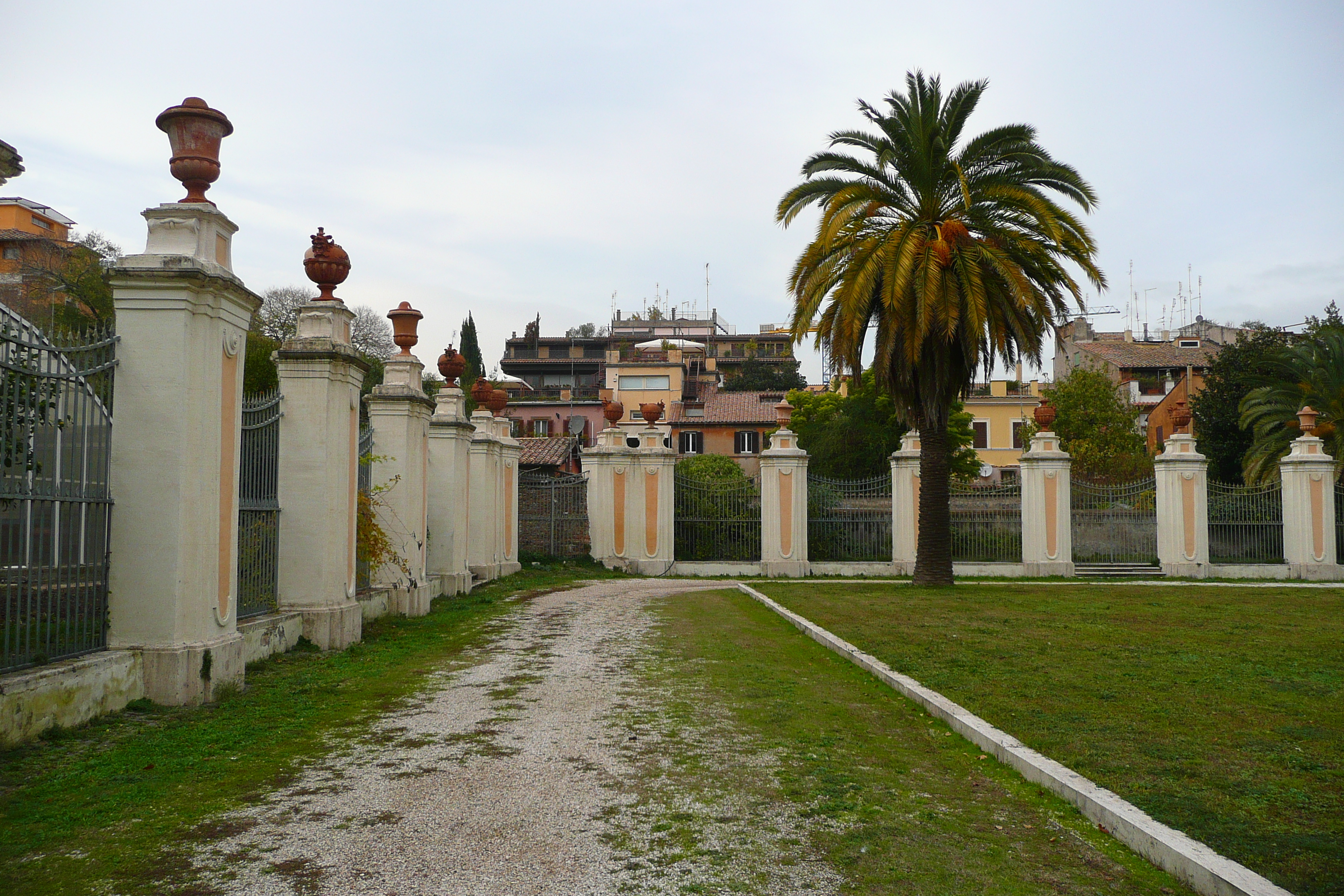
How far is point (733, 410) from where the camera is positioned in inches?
2477

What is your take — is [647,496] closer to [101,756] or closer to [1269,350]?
[101,756]

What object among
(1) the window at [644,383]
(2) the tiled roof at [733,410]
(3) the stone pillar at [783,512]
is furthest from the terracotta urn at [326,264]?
(1) the window at [644,383]

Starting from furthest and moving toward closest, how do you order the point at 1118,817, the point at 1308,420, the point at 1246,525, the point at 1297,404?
the point at 1297,404, the point at 1308,420, the point at 1246,525, the point at 1118,817

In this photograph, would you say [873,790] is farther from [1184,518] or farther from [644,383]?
[644,383]

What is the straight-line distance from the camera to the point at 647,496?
2403 centimetres

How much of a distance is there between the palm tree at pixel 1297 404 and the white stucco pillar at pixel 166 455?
90.7 ft

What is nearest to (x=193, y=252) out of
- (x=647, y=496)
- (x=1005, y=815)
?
(x=1005, y=815)

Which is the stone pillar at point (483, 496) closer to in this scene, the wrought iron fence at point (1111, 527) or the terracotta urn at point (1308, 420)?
the wrought iron fence at point (1111, 527)

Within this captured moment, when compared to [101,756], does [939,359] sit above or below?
above

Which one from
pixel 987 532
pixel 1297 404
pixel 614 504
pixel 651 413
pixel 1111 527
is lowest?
pixel 987 532

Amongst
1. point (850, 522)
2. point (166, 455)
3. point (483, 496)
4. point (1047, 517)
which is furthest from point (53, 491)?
point (1047, 517)

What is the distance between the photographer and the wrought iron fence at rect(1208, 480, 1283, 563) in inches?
958

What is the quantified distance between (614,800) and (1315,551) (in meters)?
24.4

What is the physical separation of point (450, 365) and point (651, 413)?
8768mm
